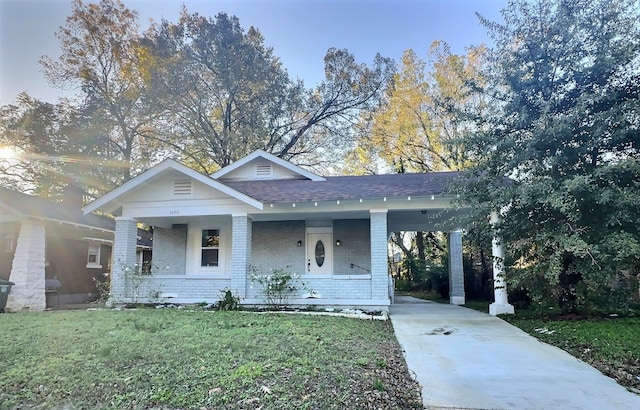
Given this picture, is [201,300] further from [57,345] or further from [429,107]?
[429,107]

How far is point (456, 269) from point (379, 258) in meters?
5.32

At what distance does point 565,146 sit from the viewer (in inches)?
348

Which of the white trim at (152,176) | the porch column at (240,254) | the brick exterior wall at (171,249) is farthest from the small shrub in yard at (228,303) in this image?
the brick exterior wall at (171,249)

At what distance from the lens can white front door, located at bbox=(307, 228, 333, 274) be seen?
44.8 ft

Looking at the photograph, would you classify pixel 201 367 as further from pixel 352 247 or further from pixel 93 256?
pixel 93 256

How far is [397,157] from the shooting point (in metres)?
24.0

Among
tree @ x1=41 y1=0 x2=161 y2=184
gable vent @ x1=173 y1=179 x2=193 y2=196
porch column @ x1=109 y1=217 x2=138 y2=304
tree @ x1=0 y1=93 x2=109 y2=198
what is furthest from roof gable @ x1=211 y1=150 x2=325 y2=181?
tree @ x1=0 y1=93 x2=109 y2=198

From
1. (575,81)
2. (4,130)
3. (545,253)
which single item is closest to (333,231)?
(545,253)

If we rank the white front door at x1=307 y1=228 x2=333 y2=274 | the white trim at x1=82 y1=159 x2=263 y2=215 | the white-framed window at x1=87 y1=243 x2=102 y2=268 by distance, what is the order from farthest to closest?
the white-framed window at x1=87 y1=243 x2=102 y2=268, the white front door at x1=307 y1=228 x2=333 y2=274, the white trim at x1=82 y1=159 x2=263 y2=215

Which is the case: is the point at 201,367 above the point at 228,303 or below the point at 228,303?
below

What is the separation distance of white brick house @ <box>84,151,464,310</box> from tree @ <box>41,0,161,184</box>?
37.7 ft

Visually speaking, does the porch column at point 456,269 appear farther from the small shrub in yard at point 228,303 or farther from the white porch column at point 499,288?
the small shrub in yard at point 228,303

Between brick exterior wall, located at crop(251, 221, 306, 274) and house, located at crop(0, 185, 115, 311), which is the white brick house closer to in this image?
brick exterior wall, located at crop(251, 221, 306, 274)

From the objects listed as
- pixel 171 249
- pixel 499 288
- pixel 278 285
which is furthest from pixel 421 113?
pixel 171 249
